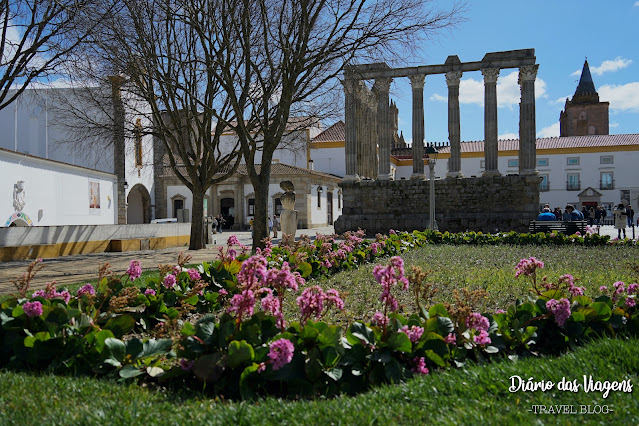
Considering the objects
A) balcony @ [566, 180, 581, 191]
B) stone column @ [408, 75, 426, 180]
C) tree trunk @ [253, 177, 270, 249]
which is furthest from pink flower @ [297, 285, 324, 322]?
balcony @ [566, 180, 581, 191]

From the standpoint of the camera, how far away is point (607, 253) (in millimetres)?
12117

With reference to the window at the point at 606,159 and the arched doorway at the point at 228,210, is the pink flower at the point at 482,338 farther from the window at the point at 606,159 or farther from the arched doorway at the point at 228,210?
the window at the point at 606,159

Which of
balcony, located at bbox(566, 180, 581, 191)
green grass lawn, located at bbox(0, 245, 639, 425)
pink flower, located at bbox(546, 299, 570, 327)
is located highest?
balcony, located at bbox(566, 180, 581, 191)

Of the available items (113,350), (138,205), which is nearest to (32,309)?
(113,350)

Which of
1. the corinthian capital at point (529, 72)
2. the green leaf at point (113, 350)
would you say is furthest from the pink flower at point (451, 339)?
the corinthian capital at point (529, 72)

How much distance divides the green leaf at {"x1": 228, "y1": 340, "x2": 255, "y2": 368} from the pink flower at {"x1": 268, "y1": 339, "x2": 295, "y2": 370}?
0.17 metres

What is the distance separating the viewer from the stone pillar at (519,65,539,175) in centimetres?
2725

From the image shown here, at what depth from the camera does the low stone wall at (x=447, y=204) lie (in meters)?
26.7

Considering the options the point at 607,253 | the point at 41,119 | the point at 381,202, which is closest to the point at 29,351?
the point at 607,253

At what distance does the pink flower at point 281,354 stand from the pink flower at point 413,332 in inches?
32.5

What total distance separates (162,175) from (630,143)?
148 ft

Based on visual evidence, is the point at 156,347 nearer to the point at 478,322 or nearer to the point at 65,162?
the point at 478,322

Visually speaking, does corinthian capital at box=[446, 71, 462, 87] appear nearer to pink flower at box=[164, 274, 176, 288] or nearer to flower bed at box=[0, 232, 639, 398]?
flower bed at box=[0, 232, 639, 398]

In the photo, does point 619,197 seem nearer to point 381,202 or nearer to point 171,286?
point 381,202
